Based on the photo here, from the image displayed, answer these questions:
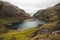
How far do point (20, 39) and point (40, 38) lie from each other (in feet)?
82.6

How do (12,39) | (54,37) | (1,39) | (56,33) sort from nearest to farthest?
(54,37), (56,33), (12,39), (1,39)

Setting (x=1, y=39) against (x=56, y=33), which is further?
(x=1, y=39)

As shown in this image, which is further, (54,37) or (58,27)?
(58,27)

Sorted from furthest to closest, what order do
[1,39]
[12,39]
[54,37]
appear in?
[1,39] → [12,39] → [54,37]

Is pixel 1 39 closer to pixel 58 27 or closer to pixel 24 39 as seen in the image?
pixel 24 39

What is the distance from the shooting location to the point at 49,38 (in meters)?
107

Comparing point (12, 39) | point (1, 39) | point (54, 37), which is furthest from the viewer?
point (1, 39)

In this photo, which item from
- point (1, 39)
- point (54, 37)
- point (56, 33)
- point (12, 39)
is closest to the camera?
point (54, 37)

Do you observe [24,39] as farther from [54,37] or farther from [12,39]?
[54,37]

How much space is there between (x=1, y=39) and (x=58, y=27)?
36411 millimetres

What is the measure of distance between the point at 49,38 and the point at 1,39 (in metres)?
39.4

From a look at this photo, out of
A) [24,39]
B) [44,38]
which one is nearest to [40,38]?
[44,38]

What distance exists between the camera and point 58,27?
129 metres

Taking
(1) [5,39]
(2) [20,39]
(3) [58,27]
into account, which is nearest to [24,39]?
(2) [20,39]
